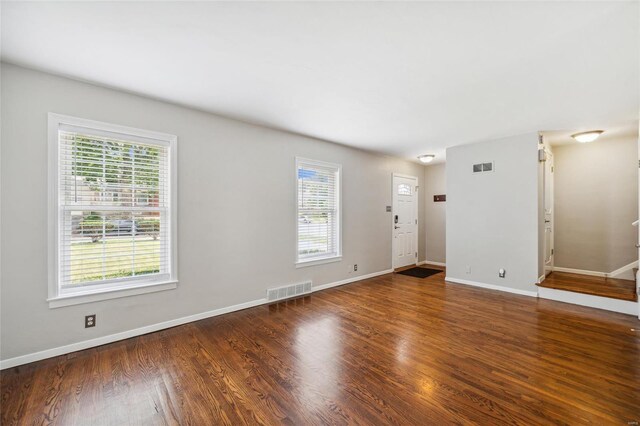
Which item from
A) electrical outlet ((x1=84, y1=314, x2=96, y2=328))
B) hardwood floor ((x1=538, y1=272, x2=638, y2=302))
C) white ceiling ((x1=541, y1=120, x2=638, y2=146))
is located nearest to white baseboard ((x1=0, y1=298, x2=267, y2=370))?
electrical outlet ((x1=84, y1=314, x2=96, y2=328))

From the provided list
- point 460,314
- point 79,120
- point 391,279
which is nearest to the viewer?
point 79,120

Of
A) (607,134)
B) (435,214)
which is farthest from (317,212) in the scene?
(607,134)

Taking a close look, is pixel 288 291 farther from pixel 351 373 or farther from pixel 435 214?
pixel 435 214

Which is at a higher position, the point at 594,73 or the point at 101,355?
the point at 594,73

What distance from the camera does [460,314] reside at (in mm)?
3441

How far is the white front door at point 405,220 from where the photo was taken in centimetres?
608

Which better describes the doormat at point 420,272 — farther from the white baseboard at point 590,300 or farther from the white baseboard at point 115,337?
the white baseboard at point 115,337

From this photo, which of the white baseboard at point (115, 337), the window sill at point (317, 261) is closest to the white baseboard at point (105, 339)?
the white baseboard at point (115, 337)

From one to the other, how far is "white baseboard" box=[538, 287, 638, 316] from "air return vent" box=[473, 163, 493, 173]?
2026 millimetres

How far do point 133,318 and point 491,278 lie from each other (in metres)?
5.20

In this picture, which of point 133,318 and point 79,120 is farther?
point 133,318

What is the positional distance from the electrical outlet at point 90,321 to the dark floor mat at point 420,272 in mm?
5105

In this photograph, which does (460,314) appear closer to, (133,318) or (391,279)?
(391,279)

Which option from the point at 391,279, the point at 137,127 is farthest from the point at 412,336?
the point at 137,127
